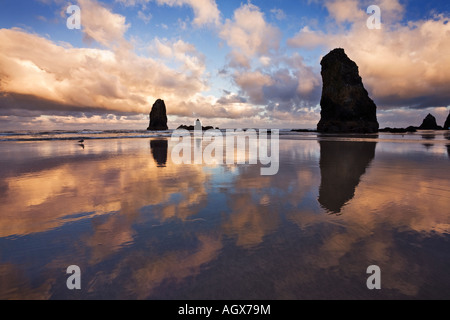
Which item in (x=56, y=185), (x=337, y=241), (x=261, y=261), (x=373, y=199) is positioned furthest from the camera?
(x=56, y=185)

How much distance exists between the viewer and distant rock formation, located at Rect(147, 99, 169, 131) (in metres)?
129

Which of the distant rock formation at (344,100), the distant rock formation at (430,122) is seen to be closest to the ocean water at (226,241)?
the distant rock formation at (344,100)

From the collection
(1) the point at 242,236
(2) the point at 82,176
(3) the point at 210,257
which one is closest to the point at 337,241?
(1) the point at 242,236

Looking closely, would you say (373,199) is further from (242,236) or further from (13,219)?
(13,219)

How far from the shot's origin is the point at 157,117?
422 ft

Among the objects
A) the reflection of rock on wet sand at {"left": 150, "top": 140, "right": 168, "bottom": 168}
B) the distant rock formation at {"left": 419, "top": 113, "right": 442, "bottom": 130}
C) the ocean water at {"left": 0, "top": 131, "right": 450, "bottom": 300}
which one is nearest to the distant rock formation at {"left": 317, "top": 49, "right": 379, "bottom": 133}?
the reflection of rock on wet sand at {"left": 150, "top": 140, "right": 168, "bottom": 168}

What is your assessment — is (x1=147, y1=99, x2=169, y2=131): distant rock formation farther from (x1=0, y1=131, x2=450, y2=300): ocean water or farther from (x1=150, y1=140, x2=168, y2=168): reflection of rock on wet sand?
(x1=0, y1=131, x2=450, y2=300): ocean water

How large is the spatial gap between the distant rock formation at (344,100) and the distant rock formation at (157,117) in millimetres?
90106

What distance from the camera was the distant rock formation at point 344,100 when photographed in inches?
2805

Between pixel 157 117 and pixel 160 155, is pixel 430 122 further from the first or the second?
pixel 160 155

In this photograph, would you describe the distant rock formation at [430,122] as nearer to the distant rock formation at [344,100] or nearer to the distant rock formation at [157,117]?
the distant rock formation at [344,100]
